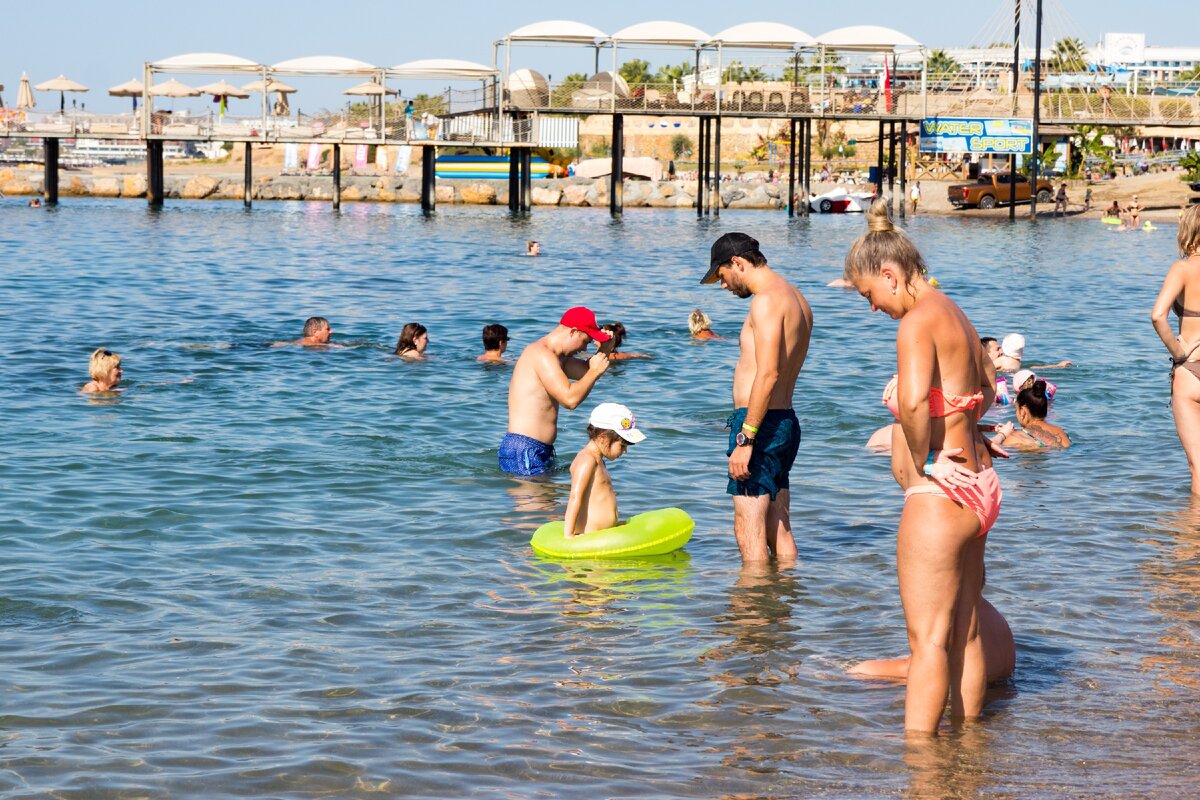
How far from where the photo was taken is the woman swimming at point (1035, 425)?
11320 millimetres

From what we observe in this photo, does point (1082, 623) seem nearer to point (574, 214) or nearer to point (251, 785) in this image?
point (251, 785)

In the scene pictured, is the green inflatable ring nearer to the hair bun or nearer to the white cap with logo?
the white cap with logo

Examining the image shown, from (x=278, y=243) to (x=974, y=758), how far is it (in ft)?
108

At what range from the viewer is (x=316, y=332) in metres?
17.0

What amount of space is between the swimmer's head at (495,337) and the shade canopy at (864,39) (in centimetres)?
3506

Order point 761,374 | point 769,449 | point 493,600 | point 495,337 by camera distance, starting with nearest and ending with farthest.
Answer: point 761,374, point 769,449, point 493,600, point 495,337

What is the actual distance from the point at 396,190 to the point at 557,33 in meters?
16.8

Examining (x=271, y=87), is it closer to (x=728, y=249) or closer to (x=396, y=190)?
(x=396, y=190)

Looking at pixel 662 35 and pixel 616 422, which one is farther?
pixel 662 35

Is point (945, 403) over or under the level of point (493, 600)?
over

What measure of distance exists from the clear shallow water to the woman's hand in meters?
1.08

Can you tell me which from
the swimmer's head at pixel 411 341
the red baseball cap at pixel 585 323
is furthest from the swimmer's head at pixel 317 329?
the red baseball cap at pixel 585 323

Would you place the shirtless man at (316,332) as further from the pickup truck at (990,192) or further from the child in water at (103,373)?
the pickup truck at (990,192)

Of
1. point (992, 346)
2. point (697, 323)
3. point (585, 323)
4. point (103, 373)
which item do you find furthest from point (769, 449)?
point (697, 323)
